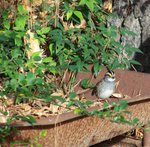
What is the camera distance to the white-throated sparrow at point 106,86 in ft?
12.9

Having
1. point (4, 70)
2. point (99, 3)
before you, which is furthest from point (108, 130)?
point (99, 3)

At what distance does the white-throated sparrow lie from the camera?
392 centimetres

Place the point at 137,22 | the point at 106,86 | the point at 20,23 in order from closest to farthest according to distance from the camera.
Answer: the point at 106,86, the point at 20,23, the point at 137,22

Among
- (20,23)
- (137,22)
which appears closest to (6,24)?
(20,23)

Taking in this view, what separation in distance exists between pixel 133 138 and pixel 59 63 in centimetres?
85

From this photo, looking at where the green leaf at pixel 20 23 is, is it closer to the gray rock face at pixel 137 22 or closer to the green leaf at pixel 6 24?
the green leaf at pixel 6 24

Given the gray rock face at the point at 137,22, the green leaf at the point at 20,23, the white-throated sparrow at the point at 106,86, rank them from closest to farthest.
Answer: the white-throated sparrow at the point at 106,86 → the green leaf at the point at 20,23 → the gray rock face at the point at 137,22

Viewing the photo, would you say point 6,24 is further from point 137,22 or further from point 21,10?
point 137,22

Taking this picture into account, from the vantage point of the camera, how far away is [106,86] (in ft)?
12.8

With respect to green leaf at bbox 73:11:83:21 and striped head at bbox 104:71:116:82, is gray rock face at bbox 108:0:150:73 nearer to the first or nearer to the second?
green leaf at bbox 73:11:83:21

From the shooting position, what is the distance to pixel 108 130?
3551 mm

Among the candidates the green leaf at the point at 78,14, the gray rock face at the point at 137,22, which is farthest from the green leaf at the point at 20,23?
the gray rock face at the point at 137,22

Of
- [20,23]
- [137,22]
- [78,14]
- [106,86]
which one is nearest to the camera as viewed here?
[106,86]

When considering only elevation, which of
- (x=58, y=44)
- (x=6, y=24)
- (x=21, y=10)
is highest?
(x=21, y=10)
